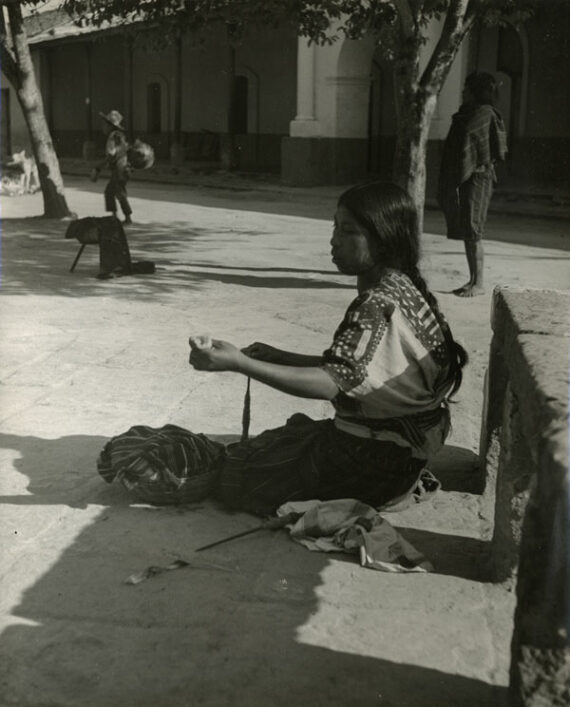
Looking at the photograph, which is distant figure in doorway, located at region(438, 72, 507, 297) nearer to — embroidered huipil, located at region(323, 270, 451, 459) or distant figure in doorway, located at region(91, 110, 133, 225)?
embroidered huipil, located at region(323, 270, 451, 459)

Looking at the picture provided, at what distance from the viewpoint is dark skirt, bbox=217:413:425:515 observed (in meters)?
3.60

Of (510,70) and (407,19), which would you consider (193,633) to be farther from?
(510,70)

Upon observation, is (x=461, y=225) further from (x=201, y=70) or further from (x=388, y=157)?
(x=201, y=70)

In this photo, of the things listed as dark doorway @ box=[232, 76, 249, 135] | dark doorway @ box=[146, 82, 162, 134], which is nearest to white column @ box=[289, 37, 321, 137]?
dark doorway @ box=[232, 76, 249, 135]

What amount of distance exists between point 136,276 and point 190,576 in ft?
20.8

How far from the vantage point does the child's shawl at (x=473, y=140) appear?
7902 mm

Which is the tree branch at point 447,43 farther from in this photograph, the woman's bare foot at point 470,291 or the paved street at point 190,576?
the paved street at point 190,576

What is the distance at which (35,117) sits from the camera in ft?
45.1

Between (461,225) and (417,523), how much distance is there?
15.6 feet

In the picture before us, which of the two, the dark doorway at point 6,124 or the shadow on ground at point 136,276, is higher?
the dark doorway at point 6,124

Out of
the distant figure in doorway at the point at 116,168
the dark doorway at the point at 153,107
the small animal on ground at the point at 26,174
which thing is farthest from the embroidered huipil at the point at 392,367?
the dark doorway at the point at 153,107

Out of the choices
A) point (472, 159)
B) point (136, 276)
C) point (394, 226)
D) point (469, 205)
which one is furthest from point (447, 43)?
point (394, 226)

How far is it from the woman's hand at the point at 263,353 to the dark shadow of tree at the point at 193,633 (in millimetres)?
551

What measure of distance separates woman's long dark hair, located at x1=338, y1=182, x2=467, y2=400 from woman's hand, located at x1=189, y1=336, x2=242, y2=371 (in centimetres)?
63
